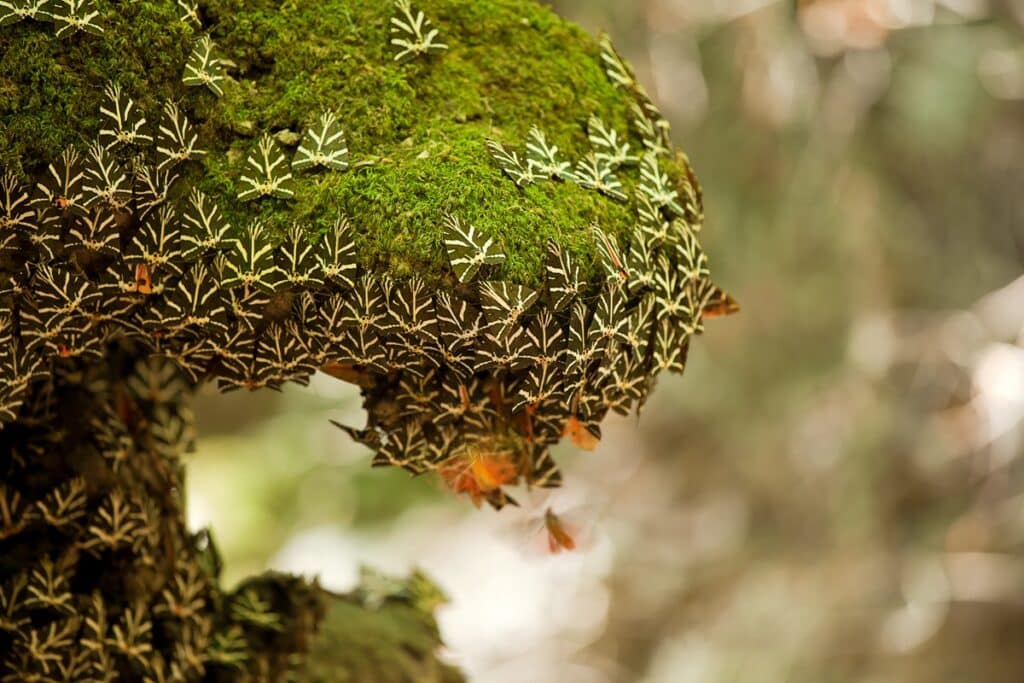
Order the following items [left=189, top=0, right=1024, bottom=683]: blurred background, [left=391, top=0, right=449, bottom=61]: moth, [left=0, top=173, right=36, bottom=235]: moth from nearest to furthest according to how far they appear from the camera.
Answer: [left=0, top=173, right=36, bottom=235]: moth < [left=391, top=0, right=449, bottom=61]: moth < [left=189, top=0, right=1024, bottom=683]: blurred background

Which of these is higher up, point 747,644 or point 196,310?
point 747,644

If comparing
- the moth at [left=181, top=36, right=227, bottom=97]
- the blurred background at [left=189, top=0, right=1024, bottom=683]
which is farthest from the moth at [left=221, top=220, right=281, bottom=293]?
the blurred background at [left=189, top=0, right=1024, bottom=683]

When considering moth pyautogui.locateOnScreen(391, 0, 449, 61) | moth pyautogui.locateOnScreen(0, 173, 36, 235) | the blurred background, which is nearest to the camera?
moth pyautogui.locateOnScreen(0, 173, 36, 235)

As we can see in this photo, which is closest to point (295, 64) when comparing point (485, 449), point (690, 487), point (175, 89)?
point (175, 89)

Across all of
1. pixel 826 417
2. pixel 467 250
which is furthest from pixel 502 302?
Result: pixel 826 417

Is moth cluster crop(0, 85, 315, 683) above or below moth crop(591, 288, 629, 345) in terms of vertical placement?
below

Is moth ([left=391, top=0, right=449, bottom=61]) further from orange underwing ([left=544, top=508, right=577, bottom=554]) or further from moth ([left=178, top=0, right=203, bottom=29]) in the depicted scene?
orange underwing ([left=544, top=508, right=577, bottom=554])

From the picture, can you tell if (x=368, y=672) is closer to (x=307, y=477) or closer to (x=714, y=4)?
(x=307, y=477)
